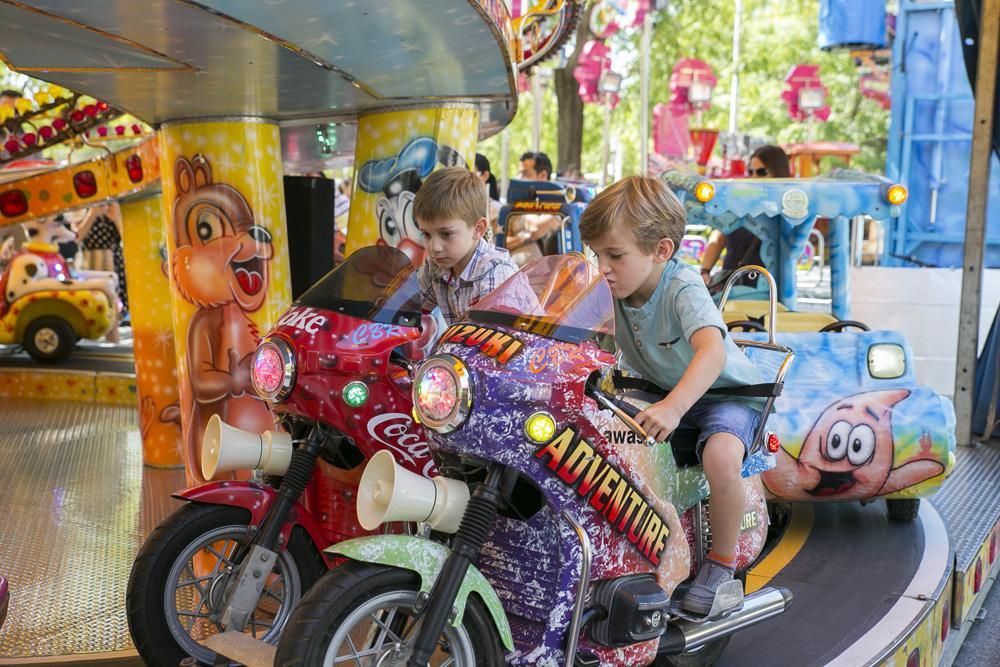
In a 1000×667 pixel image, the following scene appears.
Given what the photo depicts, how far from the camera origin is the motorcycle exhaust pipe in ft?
9.92

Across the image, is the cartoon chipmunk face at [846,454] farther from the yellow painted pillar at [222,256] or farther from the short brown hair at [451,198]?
the yellow painted pillar at [222,256]

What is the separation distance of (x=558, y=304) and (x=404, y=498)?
0.62 metres

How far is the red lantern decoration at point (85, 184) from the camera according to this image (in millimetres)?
6734

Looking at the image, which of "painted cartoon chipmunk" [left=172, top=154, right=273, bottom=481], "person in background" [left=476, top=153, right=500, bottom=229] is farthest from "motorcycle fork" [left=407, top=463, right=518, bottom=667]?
"person in background" [left=476, top=153, right=500, bottom=229]

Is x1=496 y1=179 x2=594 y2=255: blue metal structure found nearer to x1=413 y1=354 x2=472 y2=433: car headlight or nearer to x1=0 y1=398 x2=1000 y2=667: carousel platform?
x1=0 y1=398 x2=1000 y2=667: carousel platform

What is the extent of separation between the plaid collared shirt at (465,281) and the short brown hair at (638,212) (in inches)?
20.6

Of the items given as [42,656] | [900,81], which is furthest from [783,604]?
[900,81]

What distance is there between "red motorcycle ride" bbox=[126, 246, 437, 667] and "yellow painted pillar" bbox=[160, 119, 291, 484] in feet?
4.45

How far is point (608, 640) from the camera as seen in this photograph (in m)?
2.79

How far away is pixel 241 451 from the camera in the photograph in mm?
3174

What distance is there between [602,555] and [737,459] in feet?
1.55

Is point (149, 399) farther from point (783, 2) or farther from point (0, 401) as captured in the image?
point (783, 2)

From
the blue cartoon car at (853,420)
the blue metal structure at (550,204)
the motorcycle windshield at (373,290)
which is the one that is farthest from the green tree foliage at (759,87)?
the motorcycle windshield at (373,290)

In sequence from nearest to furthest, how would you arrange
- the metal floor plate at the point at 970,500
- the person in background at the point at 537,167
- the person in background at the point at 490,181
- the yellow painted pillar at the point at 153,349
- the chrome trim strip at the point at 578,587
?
the chrome trim strip at the point at 578,587, the metal floor plate at the point at 970,500, the yellow painted pillar at the point at 153,349, the person in background at the point at 490,181, the person in background at the point at 537,167
